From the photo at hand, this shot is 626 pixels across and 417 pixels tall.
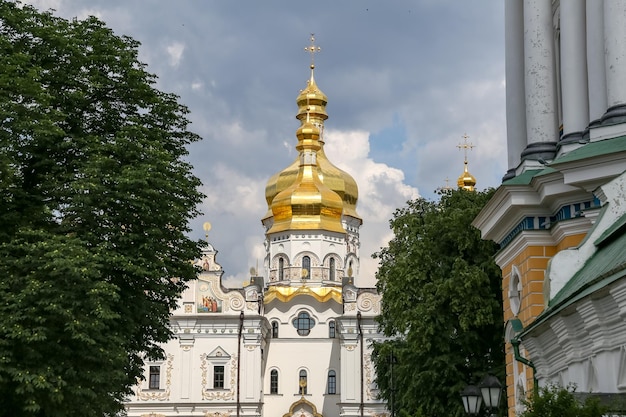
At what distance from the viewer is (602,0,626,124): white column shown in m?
15.6

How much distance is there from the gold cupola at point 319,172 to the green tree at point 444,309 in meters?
37.3

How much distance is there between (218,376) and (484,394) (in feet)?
142

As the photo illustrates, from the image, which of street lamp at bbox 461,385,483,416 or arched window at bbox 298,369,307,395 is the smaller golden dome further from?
street lamp at bbox 461,385,483,416

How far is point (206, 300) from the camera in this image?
58938 mm

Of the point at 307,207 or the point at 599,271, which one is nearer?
the point at 599,271

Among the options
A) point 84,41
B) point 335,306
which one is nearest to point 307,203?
point 335,306

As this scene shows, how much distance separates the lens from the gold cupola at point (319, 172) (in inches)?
2687

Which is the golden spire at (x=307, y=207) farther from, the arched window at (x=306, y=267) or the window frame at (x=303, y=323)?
the window frame at (x=303, y=323)

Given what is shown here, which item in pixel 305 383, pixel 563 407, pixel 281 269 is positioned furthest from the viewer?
pixel 281 269

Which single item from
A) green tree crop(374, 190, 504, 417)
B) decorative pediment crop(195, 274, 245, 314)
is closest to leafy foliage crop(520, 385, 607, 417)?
green tree crop(374, 190, 504, 417)

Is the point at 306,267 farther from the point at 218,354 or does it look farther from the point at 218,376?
the point at 218,376

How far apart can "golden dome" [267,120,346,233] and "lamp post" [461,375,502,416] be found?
1934 inches

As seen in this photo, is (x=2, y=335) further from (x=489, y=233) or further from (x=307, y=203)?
(x=307, y=203)

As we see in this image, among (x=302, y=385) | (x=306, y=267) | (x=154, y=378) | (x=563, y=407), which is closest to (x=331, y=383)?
(x=302, y=385)
